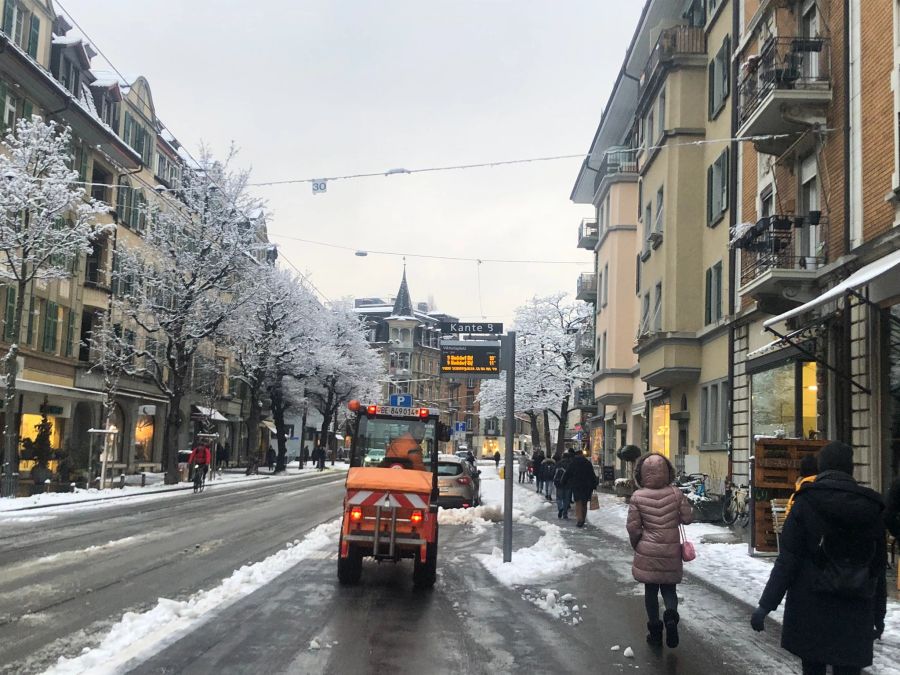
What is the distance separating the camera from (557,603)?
32.6 ft

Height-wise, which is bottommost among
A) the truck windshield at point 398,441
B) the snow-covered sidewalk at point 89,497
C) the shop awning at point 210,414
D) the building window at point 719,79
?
the snow-covered sidewalk at point 89,497

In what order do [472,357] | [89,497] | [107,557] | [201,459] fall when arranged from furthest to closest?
[201,459], [89,497], [472,357], [107,557]

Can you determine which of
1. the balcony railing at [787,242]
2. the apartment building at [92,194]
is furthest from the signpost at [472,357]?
the apartment building at [92,194]

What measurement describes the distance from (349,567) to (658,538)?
4.35m

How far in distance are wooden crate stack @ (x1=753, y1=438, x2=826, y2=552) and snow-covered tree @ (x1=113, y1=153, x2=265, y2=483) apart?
25.5 metres

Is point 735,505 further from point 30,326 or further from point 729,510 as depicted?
point 30,326

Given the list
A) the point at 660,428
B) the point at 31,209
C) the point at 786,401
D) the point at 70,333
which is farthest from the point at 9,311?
the point at 786,401

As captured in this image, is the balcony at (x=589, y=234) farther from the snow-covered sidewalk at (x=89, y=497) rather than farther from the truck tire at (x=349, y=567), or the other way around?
the truck tire at (x=349, y=567)

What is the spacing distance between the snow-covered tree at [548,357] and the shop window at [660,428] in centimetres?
2611

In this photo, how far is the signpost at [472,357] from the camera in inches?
548

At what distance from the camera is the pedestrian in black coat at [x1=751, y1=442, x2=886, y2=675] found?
16.2 ft

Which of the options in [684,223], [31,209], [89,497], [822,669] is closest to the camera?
[822,669]

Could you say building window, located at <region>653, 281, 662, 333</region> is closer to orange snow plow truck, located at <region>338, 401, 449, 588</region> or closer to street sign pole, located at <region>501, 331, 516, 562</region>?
street sign pole, located at <region>501, 331, 516, 562</region>

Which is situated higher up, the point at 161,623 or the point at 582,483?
the point at 582,483
